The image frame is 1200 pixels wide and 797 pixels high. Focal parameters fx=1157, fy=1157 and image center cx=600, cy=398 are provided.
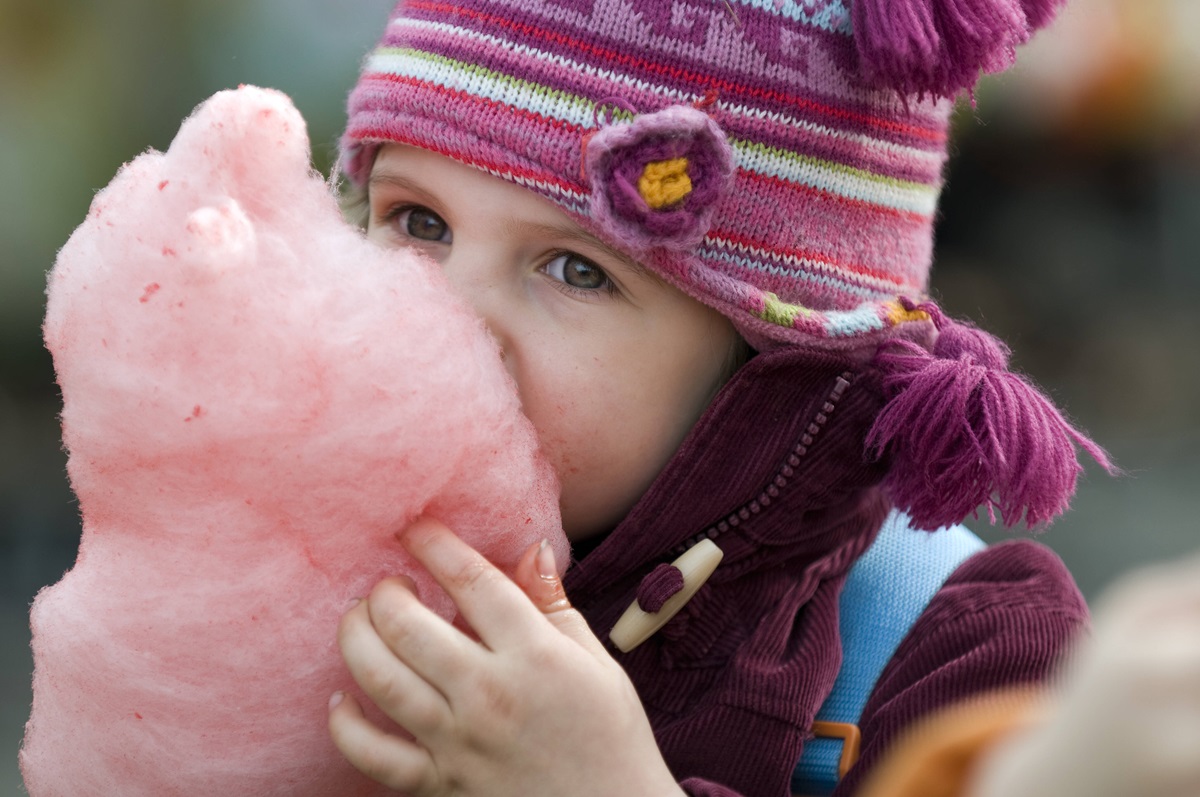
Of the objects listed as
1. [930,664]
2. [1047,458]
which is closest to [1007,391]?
[1047,458]

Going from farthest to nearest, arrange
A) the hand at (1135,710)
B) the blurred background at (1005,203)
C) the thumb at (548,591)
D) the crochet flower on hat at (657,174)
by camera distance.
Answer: the blurred background at (1005,203)
the crochet flower on hat at (657,174)
the thumb at (548,591)
the hand at (1135,710)

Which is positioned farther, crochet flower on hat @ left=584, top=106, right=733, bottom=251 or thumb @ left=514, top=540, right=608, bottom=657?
crochet flower on hat @ left=584, top=106, right=733, bottom=251

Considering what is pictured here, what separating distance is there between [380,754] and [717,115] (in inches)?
29.7

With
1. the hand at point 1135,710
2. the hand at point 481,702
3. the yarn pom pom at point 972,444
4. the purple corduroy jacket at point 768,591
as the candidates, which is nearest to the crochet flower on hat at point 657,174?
the purple corduroy jacket at point 768,591

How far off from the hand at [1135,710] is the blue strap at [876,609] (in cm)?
82

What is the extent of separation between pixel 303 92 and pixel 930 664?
309 cm

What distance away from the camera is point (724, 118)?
1284mm

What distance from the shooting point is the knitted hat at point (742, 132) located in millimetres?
1250

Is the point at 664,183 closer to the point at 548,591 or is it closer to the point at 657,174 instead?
the point at 657,174

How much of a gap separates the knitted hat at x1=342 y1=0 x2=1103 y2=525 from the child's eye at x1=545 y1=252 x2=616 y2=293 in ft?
0.19

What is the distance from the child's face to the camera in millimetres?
1288

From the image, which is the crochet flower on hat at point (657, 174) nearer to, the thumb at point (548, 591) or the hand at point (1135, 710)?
the thumb at point (548, 591)

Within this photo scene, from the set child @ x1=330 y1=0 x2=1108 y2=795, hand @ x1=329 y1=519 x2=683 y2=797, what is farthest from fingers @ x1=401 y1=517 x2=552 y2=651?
child @ x1=330 y1=0 x2=1108 y2=795

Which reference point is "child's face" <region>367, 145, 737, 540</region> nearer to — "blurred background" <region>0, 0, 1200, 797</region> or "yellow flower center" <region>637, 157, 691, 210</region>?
"yellow flower center" <region>637, 157, 691, 210</region>
